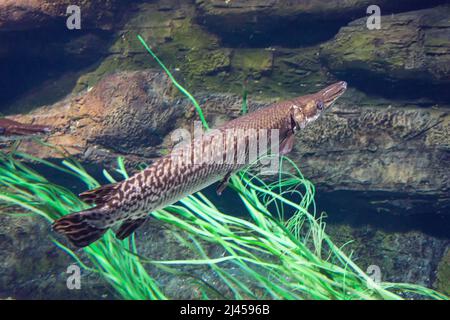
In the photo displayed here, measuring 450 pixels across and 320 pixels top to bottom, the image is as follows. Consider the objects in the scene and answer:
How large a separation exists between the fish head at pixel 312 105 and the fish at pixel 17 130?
307cm

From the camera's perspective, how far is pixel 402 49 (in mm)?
5844

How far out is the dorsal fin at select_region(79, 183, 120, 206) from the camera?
2852mm

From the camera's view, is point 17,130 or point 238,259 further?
point 17,130

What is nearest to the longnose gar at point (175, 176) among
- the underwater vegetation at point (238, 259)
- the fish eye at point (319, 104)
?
the fish eye at point (319, 104)

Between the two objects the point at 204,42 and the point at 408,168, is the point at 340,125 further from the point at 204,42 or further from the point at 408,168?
the point at 204,42

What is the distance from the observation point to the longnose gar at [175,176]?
9.25ft

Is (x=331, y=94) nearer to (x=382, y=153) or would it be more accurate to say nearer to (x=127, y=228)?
(x=382, y=153)

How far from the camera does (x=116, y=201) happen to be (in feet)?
9.23

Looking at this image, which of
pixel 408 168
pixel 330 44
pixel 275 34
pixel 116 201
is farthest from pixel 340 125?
pixel 116 201

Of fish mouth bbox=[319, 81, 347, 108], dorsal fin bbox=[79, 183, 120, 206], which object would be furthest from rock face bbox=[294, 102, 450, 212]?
dorsal fin bbox=[79, 183, 120, 206]

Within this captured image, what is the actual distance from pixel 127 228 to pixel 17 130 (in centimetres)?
236

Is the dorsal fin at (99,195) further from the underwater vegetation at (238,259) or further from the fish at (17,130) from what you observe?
the fish at (17,130)

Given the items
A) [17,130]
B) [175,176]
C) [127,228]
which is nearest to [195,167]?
[175,176]

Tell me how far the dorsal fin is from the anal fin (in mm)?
293
